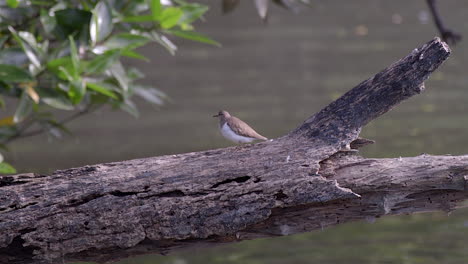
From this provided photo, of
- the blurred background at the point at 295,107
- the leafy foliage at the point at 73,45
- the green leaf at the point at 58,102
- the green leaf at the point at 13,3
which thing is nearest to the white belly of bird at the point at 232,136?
the leafy foliage at the point at 73,45

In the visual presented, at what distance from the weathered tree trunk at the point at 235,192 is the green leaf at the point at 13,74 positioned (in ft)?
2.09

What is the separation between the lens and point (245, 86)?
998 cm

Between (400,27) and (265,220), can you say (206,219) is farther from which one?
(400,27)

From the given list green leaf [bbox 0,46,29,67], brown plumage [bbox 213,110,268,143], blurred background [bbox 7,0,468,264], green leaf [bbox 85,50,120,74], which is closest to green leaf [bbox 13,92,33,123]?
green leaf [bbox 0,46,29,67]

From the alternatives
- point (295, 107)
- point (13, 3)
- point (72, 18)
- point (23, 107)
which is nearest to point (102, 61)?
point (72, 18)

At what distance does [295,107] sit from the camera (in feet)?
29.3

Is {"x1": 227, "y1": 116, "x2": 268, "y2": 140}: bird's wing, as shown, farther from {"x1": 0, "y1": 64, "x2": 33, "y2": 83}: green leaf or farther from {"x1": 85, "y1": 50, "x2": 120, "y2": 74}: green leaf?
{"x1": 0, "y1": 64, "x2": 33, "y2": 83}: green leaf

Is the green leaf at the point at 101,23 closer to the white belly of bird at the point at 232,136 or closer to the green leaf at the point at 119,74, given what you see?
the green leaf at the point at 119,74

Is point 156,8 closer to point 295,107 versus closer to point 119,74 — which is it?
point 119,74

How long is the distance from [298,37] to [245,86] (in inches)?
102

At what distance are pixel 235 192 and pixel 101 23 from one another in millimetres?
1129

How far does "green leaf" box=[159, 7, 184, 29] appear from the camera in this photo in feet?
12.2

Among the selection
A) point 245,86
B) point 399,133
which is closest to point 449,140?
point 399,133

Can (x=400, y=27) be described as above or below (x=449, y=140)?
above
